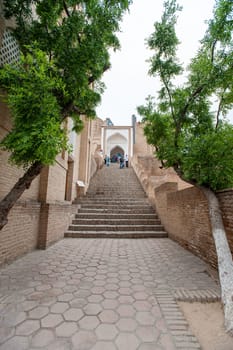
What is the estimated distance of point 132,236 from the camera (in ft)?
19.0

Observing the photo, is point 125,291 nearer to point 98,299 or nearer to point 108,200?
point 98,299

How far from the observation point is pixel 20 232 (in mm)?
3711

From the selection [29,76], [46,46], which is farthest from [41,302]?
[46,46]

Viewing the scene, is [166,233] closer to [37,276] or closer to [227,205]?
[227,205]

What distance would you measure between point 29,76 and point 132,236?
522cm

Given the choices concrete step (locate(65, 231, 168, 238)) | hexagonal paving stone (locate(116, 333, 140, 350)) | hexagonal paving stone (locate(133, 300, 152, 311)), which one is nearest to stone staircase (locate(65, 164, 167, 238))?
concrete step (locate(65, 231, 168, 238))

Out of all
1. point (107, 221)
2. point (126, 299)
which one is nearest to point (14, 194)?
point (126, 299)

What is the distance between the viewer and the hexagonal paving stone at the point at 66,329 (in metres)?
1.67

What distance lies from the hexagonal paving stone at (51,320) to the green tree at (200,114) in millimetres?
2092

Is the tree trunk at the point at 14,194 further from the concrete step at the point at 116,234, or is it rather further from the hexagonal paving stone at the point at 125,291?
the concrete step at the point at 116,234

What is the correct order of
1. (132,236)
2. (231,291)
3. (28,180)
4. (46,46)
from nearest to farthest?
(231,291)
(28,180)
(46,46)
(132,236)

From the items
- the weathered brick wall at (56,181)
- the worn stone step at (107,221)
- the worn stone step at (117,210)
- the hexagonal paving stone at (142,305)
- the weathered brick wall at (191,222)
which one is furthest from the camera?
the worn stone step at (117,210)

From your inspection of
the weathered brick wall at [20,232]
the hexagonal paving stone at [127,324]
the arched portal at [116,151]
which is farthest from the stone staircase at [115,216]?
the arched portal at [116,151]

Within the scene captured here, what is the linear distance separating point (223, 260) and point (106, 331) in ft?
6.29
